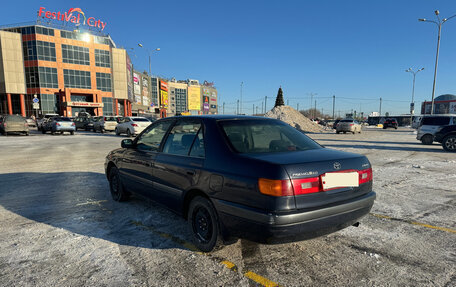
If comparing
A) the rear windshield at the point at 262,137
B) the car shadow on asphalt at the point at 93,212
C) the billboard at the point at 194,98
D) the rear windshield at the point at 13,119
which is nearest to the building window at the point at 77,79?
the rear windshield at the point at 13,119

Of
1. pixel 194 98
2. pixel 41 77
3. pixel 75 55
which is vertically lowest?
pixel 41 77

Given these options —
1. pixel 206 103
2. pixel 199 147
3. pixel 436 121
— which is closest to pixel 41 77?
pixel 436 121

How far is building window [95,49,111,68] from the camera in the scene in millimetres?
57000

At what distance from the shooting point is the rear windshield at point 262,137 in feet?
9.53

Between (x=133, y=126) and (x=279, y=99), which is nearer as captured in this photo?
(x=133, y=126)

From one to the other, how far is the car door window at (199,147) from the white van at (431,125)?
15852 mm

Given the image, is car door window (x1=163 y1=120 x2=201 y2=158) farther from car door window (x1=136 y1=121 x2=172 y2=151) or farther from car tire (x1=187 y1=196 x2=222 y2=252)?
car tire (x1=187 y1=196 x2=222 y2=252)

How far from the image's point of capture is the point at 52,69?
52406 millimetres

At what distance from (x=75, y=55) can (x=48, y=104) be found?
11.1 metres

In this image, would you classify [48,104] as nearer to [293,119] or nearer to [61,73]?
[61,73]

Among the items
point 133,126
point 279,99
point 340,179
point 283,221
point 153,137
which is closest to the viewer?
point 283,221

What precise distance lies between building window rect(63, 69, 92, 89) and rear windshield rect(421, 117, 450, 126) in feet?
190

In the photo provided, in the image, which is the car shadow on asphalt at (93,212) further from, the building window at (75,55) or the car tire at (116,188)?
the building window at (75,55)

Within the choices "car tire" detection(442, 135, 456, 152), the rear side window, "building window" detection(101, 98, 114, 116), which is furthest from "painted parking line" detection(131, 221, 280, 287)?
"building window" detection(101, 98, 114, 116)
